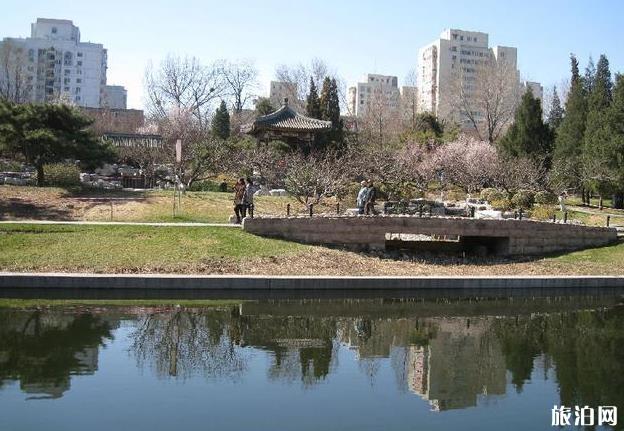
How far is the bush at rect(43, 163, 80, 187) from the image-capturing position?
28.2 m

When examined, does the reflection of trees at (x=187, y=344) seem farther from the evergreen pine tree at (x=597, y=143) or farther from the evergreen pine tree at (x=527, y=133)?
the evergreen pine tree at (x=527, y=133)

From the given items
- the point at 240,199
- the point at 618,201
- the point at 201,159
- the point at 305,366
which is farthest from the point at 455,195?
the point at 305,366

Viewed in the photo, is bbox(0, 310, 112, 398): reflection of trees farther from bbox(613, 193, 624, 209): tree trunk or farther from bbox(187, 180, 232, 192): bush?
bbox(613, 193, 624, 209): tree trunk

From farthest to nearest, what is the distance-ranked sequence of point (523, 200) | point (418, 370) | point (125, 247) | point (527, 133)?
point (527, 133), point (523, 200), point (125, 247), point (418, 370)

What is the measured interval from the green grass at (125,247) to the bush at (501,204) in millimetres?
12881

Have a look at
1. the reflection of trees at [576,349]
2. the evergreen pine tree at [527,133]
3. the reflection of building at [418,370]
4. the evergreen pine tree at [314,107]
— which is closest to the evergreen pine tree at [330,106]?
the evergreen pine tree at [314,107]

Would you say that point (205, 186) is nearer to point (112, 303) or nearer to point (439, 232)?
point (439, 232)

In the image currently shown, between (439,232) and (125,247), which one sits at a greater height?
(439,232)

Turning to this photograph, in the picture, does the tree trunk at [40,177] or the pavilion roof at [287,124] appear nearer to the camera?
the tree trunk at [40,177]

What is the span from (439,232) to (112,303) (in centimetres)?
1014

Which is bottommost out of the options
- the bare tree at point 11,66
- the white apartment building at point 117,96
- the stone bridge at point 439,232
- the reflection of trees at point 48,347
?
the reflection of trees at point 48,347

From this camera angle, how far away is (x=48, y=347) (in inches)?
424

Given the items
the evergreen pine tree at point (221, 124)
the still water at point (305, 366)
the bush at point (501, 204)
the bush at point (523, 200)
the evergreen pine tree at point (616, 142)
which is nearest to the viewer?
the still water at point (305, 366)

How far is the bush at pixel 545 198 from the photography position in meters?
31.5
